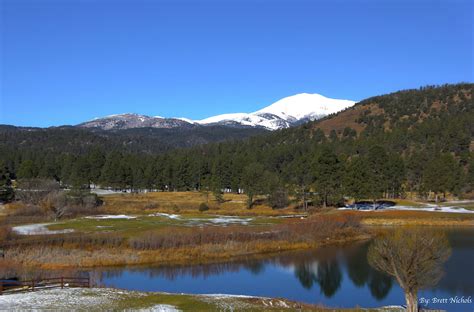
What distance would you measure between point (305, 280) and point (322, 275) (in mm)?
2617

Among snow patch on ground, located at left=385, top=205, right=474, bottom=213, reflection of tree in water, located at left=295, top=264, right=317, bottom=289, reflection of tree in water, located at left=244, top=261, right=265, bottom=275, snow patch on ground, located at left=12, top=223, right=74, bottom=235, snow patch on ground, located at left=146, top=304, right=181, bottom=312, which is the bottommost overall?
reflection of tree in water, located at left=295, top=264, right=317, bottom=289

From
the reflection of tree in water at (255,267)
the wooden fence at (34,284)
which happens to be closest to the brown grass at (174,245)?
the reflection of tree in water at (255,267)

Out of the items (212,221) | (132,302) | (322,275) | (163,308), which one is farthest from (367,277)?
(212,221)

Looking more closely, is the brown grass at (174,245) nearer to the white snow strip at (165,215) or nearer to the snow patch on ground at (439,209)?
the white snow strip at (165,215)

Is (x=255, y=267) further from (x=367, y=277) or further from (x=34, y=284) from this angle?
(x=34, y=284)

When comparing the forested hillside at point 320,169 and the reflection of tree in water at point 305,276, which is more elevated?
the forested hillside at point 320,169

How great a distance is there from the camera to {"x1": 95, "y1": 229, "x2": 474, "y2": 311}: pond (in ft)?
133

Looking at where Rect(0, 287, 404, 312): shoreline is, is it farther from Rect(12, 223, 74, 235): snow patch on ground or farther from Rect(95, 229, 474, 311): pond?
Rect(12, 223, 74, 235): snow patch on ground

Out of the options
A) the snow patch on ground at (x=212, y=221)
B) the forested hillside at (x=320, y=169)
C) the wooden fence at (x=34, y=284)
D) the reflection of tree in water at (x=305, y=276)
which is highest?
the forested hillside at (x=320, y=169)

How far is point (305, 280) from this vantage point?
1896 inches

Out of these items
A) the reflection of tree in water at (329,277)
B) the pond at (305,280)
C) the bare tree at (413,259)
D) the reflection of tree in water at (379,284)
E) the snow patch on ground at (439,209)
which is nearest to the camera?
the bare tree at (413,259)

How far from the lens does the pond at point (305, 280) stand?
40.4 metres

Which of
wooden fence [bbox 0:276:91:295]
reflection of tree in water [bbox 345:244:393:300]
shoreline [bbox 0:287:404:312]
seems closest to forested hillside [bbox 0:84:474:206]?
reflection of tree in water [bbox 345:244:393:300]

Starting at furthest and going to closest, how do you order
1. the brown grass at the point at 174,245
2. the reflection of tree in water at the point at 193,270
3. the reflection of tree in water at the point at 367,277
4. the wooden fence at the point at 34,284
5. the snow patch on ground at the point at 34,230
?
the snow patch on ground at the point at 34,230 < the brown grass at the point at 174,245 < the reflection of tree in water at the point at 193,270 < the reflection of tree in water at the point at 367,277 < the wooden fence at the point at 34,284
